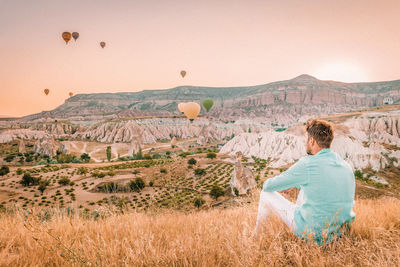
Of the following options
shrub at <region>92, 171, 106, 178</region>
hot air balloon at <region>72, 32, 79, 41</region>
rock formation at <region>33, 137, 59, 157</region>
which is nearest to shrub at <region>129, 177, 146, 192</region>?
shrub at <region>92, 171, 106, 178</region>

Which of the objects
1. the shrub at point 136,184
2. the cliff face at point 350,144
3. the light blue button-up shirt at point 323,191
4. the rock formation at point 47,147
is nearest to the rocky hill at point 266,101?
the rock formation at point 47,147

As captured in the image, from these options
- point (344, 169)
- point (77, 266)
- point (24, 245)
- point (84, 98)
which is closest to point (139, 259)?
point (77, 266)

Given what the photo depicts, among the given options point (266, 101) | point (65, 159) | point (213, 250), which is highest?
point (266, 101)

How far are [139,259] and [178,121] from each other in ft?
376

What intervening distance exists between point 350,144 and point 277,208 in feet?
A: 164

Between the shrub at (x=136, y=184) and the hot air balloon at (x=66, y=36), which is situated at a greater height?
the hot air balloon at (x=66, y=36)

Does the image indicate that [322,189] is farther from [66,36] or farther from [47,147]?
[47,147]

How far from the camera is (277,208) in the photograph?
92.0 inches

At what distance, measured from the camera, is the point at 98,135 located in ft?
313

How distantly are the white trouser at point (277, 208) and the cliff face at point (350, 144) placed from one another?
1773 inches

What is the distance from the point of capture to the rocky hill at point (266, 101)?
470 ft

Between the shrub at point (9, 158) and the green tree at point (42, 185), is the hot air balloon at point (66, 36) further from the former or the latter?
the shrub at point (9, 158)

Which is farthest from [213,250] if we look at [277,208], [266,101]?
[266,101]

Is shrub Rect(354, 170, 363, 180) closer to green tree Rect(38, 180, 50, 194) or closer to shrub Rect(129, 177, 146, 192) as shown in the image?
shrub Rect(129, 177, 146, 192)
